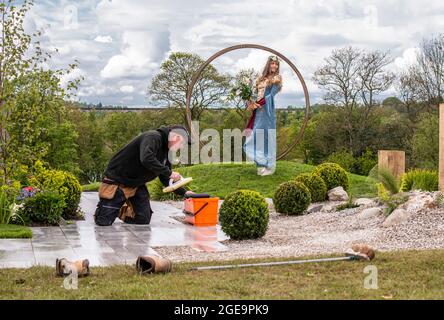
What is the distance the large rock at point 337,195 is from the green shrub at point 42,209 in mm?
6053

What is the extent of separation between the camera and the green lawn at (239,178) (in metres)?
18.1

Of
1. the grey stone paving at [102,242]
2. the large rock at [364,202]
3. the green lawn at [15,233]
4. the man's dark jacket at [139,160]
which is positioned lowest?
the grey stone paving at [102,242]

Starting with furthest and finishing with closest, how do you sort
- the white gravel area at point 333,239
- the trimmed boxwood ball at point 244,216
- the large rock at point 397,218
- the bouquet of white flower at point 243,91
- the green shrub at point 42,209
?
the bouquet of white flower at point 243,91 < the green shrub at point 42,209 < the large rock at point 397,218 < the trimmed boxwood ball at point 244,216 < the white gravel area at point 333,239

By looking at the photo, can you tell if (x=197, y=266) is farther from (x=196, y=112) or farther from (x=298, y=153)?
(x=298, y=153)

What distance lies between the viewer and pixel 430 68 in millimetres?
32094

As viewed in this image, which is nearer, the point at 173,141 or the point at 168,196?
the point at 173,141

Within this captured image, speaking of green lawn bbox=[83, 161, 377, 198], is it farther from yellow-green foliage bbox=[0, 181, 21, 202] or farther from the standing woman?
yellow-green foliage bbox=[0, 181, 21, 202]

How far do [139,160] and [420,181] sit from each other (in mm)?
5696

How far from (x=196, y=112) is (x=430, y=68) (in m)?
13.7

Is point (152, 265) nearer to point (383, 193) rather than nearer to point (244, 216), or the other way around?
point (244, 216)

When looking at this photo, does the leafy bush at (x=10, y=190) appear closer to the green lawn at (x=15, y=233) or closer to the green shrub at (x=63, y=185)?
the green shrub at (x=63, y=185)

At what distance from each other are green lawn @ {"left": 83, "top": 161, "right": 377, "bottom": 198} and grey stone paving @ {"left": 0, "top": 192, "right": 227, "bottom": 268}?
7.15m

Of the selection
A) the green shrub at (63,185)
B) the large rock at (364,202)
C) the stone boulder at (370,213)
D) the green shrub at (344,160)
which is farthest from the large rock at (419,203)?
the green shrub at (344,160)

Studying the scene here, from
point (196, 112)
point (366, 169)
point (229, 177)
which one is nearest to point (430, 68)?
point (366, 169)
